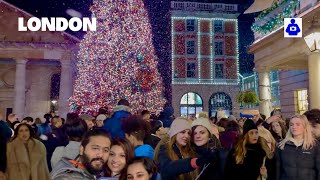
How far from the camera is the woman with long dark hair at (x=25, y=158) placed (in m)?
6.23

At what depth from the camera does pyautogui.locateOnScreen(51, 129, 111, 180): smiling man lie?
2914 mm

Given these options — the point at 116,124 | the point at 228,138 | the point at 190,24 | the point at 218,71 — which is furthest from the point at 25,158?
the point at 218,71

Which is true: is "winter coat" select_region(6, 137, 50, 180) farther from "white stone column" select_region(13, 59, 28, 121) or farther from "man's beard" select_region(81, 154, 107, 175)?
"white stone column" select_region(13, 59, 28, 121)

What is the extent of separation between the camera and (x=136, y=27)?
92.9 ft

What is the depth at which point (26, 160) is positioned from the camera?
630 cm

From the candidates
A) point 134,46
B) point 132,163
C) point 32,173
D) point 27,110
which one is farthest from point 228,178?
point 27,110

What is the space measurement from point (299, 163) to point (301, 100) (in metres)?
14.5

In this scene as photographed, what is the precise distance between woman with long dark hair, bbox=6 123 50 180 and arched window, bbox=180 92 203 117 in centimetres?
3480

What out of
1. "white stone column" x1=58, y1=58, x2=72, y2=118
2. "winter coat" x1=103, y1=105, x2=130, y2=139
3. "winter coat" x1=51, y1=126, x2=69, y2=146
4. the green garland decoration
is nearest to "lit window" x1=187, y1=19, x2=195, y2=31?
"white stone column" x1=58, y1=58, x2=72, y2=118

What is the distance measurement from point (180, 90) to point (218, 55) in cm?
608

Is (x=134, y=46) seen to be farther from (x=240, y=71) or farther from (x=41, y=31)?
(x=240, y=71)

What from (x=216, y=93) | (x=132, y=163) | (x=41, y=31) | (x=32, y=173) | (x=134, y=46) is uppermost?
(x=41, y=31)

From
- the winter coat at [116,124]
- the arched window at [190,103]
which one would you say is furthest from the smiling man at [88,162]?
the arched window at [190,103]

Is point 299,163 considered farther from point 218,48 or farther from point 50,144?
point 218,48
